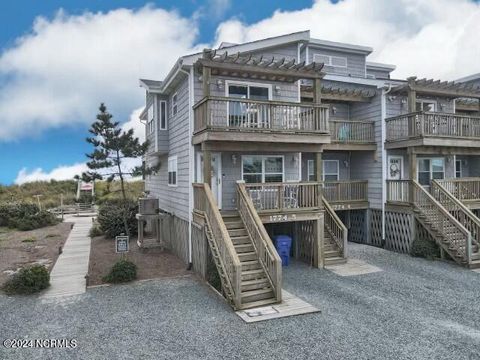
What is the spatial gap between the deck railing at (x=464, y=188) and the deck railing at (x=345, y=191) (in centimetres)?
341

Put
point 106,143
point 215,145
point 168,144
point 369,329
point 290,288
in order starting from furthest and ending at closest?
1. point 168,144
2. point 106,143
3. point 215,145
4. point 290,288
5. point 369,329

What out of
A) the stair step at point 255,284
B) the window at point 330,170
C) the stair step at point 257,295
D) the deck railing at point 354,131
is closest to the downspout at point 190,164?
the stair step at point 255,284

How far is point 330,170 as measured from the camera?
58.1ft

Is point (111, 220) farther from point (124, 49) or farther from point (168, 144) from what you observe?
point (124, 49)

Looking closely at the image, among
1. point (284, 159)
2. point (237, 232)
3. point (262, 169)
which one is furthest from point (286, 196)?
point (237, 232)

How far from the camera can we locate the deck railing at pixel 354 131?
53.2 feet

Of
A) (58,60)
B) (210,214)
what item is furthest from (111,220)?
(210,214)

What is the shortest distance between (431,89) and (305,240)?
9055 millimetres

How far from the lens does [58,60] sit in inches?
564

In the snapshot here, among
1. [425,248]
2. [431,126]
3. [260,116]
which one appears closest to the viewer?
[260,116]

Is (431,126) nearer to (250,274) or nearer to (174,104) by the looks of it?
(250,274)

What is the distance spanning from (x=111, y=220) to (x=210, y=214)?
965 centimetres

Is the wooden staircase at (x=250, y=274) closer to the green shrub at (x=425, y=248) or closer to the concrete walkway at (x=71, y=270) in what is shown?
the concrete walkway at (x=71, y=270)

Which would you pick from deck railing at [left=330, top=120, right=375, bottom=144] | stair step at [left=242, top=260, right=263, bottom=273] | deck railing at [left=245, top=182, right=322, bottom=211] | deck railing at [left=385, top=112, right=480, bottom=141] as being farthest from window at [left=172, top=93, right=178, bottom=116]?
deck railing at [left=385, top=112, right=480, bottom=141]
